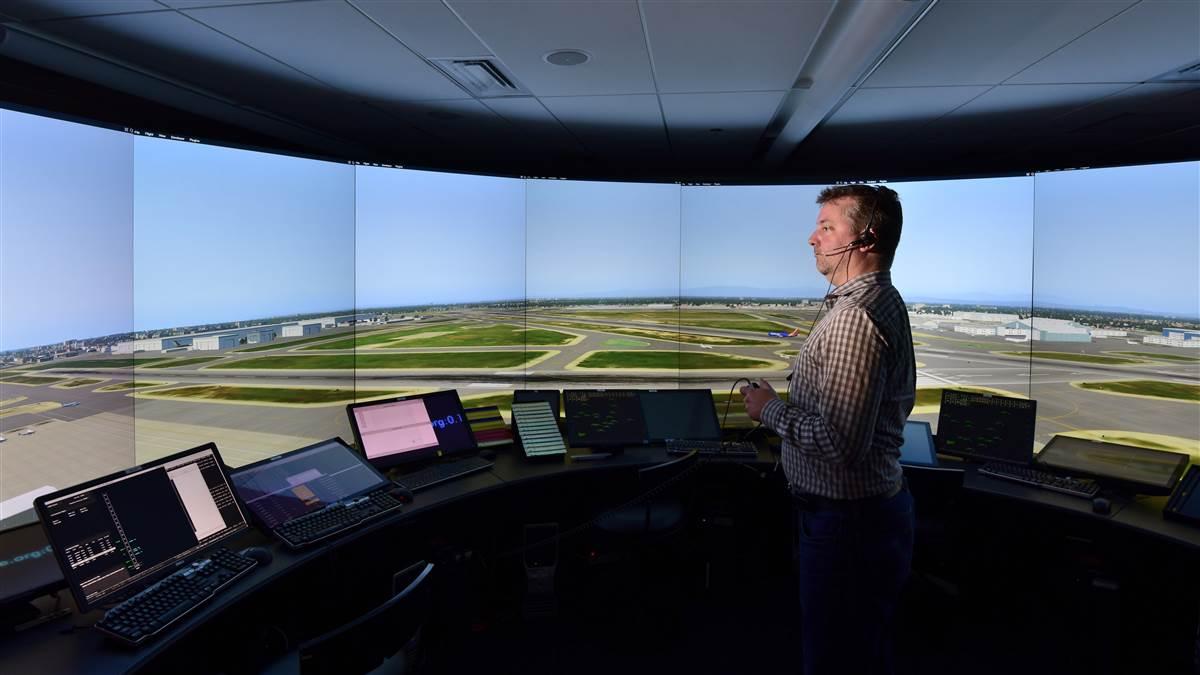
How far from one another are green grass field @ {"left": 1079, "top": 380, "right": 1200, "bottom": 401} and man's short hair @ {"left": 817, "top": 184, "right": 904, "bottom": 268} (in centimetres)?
1268

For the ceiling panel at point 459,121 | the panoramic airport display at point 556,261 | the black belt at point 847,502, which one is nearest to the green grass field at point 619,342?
the panoramic airport display at point 556,261

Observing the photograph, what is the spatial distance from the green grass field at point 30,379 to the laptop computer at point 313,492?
1.43 meters

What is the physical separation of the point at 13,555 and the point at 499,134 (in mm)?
3295

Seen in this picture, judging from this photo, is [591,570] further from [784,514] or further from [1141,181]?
[1141,181]

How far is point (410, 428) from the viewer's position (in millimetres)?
2877

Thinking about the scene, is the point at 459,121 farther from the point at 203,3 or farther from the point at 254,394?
the point at 254,394

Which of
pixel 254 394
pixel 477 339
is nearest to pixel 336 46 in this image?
pixel 254 394

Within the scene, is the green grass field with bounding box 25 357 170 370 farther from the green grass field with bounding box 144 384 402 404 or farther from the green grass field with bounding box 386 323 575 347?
the green grass field with bounding box 144 384 402 404

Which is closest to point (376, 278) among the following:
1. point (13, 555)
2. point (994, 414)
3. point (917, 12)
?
point (13, 555)

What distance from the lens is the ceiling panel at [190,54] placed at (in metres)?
2.06

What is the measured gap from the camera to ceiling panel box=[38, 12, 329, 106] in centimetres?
206

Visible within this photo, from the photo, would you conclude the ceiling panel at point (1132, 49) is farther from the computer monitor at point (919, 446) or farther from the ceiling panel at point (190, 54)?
the ceiling panel at point (190, 54)

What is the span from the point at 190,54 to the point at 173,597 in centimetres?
232

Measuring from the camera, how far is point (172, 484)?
6.08ft
